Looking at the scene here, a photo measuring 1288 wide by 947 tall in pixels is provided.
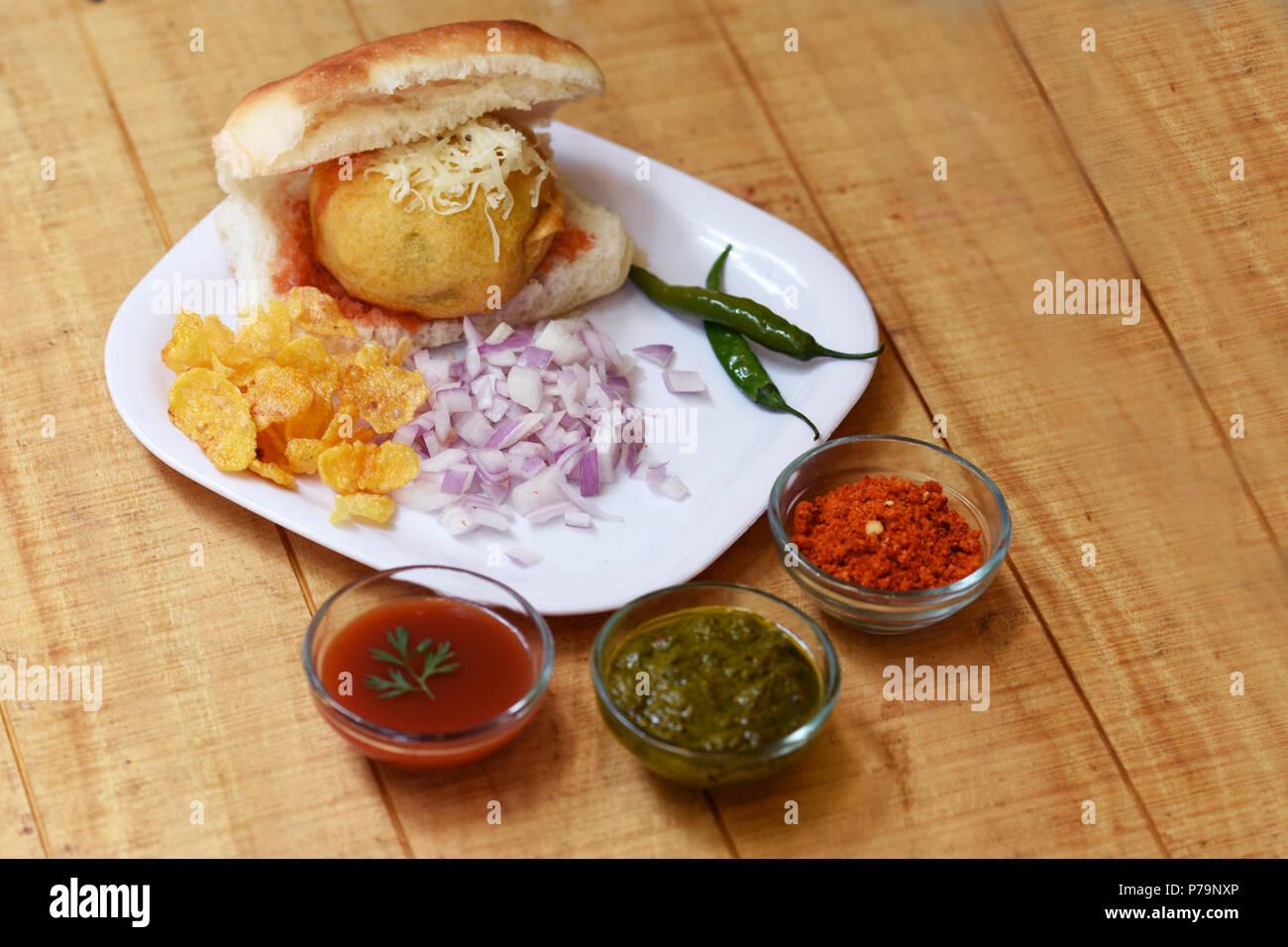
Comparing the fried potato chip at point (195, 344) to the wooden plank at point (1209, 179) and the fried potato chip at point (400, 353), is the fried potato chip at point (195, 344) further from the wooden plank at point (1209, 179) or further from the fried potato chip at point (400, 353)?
the wooden plank at point (1209, 179)

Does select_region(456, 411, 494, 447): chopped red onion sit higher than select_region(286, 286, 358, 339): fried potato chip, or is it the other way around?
select_region(286, 286, 358, 339): fried potato chip

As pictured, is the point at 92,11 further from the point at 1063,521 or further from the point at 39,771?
the point at 1063,521

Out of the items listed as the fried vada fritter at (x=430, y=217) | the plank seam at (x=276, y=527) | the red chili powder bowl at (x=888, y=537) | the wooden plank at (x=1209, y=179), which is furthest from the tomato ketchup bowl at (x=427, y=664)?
the wooden plank at (x=1209, y=179)

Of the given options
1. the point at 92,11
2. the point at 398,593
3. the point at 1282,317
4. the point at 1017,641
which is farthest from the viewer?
the point at 92,11

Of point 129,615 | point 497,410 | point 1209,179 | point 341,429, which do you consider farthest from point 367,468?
point 1209,179

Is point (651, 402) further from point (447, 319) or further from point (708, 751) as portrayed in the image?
point (708, 751)

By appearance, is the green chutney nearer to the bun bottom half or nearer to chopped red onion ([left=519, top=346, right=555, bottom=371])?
chopped red onion ([left=519, top=346, right=555, bottom=371])

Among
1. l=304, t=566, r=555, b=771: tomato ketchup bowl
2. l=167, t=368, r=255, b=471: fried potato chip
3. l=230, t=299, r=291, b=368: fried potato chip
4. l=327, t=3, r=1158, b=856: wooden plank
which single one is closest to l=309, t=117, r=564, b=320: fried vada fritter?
l=230, t=299, r=291, b=368: fried potato chip

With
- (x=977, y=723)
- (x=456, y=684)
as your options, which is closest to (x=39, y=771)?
(x=456, y=684)
